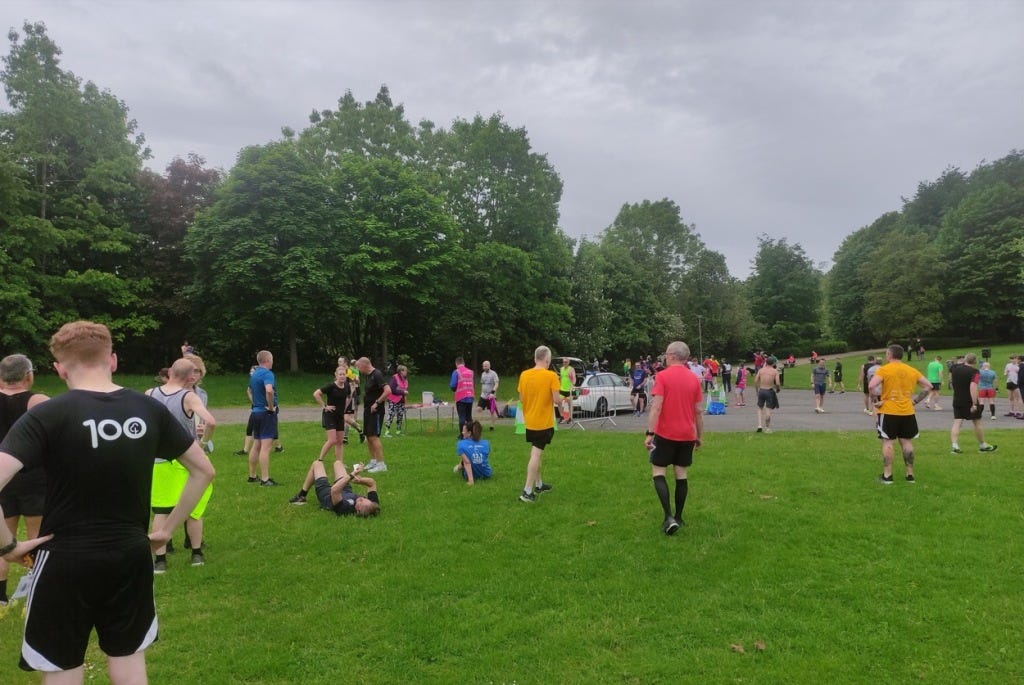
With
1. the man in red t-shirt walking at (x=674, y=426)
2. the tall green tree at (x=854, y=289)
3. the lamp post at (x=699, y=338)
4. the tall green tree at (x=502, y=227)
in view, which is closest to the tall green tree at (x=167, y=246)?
the tall green tree at (x=502, y=227)

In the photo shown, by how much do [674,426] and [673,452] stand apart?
0.30 meters

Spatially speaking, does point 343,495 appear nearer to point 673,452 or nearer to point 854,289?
point 673,452

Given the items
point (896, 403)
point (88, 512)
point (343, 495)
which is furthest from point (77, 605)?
point (896, 403)

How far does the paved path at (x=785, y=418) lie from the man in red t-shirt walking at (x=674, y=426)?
994 cm

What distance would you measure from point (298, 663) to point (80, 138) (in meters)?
37.4

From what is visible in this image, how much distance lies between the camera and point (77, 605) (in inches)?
95.7

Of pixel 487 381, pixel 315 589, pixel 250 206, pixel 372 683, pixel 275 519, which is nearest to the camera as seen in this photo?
pixel 372 683

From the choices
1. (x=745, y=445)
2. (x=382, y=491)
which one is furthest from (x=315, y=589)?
(x=745, y=445)

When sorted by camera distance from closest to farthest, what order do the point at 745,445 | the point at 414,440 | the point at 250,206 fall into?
the point at 745,445 → the point at 414,440 → the point at 250,206

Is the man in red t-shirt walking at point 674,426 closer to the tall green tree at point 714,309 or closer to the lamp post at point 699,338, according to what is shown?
the lamp post at point 699,338

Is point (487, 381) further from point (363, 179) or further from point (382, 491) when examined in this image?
point (363, 179)

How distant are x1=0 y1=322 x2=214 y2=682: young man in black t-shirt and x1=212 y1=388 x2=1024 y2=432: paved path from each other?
14.8 metres

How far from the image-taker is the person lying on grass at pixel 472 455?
373 inches

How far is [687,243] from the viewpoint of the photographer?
70.8 m
